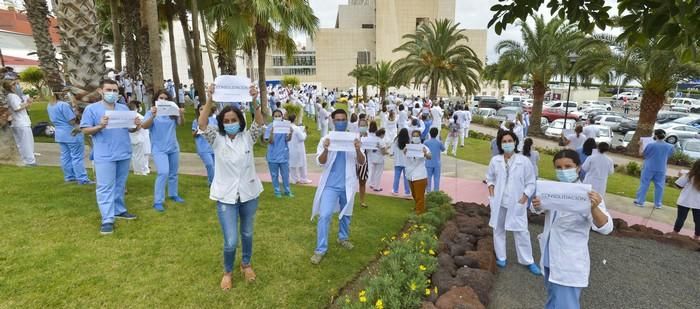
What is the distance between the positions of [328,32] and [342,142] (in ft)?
251

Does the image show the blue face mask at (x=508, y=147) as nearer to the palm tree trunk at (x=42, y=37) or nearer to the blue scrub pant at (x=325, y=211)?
the blue scrub pant at (x=325, y=211)

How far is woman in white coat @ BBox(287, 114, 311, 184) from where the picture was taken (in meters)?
8.57

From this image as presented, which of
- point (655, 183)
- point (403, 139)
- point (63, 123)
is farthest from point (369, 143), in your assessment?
point (655, 183)

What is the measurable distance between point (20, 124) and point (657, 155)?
13268mm

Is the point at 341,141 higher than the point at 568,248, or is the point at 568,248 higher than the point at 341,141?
Answer: the point at 341,141

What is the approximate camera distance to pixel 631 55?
50.9ft

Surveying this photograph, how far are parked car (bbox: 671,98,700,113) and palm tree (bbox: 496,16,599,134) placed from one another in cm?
2240

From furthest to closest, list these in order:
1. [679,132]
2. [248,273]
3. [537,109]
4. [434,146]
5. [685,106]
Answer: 1. [685,106]
2. [537,109]
3. [679,132]
4. [434,146]
5. [248,273]

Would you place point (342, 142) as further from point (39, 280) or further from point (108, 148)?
point (39, 280)

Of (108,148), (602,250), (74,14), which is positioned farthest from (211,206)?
(602,250)

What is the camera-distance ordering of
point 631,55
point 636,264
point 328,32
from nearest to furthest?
point 636,264
point 631,55
point 328,32

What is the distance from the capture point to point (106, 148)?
4848 mm

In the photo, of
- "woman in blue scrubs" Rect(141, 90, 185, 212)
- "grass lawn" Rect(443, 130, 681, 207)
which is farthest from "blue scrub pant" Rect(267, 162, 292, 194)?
"grass lawn" Rect(443, 130, 681, 207)

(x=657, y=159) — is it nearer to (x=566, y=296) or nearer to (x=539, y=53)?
(x=566, y=296)
